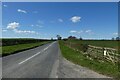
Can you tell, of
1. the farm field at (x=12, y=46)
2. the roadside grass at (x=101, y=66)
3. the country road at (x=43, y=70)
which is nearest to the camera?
the country road at (x=43, y=70)

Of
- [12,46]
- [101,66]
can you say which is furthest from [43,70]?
[12,46]

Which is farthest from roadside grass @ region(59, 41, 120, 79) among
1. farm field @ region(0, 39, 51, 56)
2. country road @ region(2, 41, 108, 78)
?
farm field @ region(0, 39, 51, 56)

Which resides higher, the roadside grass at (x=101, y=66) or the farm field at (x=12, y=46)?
the farm field at (x=12, y=46)

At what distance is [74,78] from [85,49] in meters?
18.8

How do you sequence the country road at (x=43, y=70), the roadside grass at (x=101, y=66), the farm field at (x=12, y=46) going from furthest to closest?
the farm field at (x=12, y=46), the roadside grass at (x=101, y=66), the country road at (x=43, y=70)

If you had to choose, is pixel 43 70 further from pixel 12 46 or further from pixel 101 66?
pixel 12 46

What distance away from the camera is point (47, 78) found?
33.2 feet

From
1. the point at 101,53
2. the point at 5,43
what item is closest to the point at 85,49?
the point at 101,53

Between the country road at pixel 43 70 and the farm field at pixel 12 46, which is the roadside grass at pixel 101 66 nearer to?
the country road at pixel 43 70

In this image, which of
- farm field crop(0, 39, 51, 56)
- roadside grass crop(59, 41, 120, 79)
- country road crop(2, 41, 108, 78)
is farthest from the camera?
farm field crop(0, 39, 51, 56)

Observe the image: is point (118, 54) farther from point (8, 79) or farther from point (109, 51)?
point (8, 79)

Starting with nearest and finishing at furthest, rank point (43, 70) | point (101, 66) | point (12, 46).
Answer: point (43, 70) → point (101, 66) → point (12, 46)

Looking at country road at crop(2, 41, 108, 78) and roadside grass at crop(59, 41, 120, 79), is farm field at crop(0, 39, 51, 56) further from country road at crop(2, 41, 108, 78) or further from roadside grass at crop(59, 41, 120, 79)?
roadside grass at crop(59, 41, 120, 79)

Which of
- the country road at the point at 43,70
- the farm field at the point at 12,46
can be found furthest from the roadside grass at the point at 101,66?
the farm field at the point at 12,46
